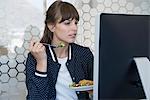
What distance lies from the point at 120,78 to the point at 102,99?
0.09m

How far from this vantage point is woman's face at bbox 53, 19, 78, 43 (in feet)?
4.25

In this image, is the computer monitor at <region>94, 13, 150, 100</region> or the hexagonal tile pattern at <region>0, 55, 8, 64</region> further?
the hexagonal tile pattern at <region>0, 55, 8, 64</region>

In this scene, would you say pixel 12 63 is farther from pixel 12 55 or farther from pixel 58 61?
pixel 58 61

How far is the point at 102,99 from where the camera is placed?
32.1 inches

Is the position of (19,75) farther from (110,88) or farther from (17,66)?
(110,88)

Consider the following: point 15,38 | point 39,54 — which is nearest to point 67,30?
point 39,54

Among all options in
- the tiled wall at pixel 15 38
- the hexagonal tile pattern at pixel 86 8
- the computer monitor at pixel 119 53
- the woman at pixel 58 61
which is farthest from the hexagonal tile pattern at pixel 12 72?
the computer monitor at pixel 119 53

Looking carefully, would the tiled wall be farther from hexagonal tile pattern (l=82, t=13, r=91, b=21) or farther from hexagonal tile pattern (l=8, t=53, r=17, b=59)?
hexagonal tile pattern (l=82, t=13, r=91, b=21)

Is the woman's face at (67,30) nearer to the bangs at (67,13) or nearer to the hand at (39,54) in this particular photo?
the bangs at (67,13)

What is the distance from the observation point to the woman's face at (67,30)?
1297mm

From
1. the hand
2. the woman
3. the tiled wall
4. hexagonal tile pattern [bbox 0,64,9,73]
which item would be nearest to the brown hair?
the woman

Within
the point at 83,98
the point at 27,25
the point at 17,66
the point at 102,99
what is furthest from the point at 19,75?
the point at 102,99

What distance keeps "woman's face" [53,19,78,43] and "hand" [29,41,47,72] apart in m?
0.16

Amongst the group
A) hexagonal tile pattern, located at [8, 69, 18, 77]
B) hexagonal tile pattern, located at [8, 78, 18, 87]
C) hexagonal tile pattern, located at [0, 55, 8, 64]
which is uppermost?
hexagonal tile pattern, located at [0, 55, 8, 64]
